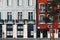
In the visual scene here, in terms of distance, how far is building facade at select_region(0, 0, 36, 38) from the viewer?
3120 inches

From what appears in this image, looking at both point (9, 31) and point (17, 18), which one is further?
point (17, 18)

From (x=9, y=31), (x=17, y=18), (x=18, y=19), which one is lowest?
(x=9, y=31)

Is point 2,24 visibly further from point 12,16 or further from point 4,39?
point 4,39

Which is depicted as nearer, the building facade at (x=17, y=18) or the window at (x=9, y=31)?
the window at (x=9, y=31)

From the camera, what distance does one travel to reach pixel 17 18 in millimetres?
80062

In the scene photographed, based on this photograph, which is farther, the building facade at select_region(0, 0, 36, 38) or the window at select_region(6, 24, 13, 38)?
the building facade at select_region(0, 0, 36, 38)

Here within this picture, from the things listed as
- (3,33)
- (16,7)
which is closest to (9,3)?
(16,7)

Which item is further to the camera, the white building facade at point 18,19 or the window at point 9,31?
the white building facade at point 18,19

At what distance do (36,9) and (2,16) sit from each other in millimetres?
8010

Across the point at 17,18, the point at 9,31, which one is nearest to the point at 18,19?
the point at 17,18

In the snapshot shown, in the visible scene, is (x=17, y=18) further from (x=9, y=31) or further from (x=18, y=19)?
(x=9, y=31)

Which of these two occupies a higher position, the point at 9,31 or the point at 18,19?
the point at 18,19

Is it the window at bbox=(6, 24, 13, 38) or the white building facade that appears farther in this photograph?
the white building facade

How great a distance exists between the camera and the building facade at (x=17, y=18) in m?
79.2
